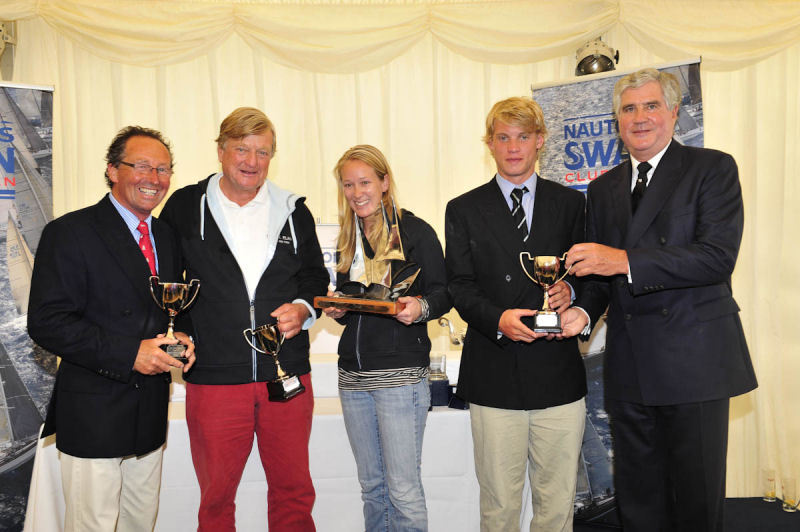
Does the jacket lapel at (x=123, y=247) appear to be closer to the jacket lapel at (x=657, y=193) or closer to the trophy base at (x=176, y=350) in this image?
the trophy base at (x=176, y=350)

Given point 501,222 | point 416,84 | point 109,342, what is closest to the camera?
point 109,342

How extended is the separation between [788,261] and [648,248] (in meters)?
2.99

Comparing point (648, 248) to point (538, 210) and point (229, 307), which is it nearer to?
point (538, 210)

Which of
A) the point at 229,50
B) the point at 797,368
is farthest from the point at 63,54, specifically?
the point at 797,368

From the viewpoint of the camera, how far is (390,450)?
2.57 m

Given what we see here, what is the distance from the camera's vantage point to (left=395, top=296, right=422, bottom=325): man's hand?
2479 millimetres

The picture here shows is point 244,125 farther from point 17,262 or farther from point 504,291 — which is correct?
point 17,262

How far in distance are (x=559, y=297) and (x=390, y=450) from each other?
38.3 inches

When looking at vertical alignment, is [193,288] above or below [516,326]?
above

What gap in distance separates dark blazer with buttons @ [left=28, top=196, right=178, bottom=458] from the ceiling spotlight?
11.4ft

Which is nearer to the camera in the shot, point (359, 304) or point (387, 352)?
point (359, 304)

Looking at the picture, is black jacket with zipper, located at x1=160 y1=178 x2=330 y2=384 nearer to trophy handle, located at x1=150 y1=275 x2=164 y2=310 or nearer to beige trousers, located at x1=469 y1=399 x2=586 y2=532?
trophy handle, located at x1=150 y1=275 x2=164 y2=310

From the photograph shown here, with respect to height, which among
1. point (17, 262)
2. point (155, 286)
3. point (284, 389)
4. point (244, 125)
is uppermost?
point (244, 125)

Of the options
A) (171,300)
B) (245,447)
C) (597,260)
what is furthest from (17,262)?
(597,260)
